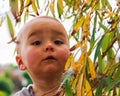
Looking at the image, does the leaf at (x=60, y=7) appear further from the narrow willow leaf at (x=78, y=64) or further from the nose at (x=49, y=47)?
the narrow willow leaf at (x=78, y=64)

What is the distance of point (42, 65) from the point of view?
122 centimetres

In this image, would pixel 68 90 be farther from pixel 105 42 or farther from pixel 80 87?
pixel 105 42

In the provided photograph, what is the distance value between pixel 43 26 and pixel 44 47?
7 centimetres

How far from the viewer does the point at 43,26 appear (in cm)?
124

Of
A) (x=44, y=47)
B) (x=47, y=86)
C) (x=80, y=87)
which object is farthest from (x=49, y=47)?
(x=80, y=87)

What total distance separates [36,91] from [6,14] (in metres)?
0.23

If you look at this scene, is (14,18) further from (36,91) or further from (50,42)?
(36,91)

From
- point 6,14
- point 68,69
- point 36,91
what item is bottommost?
point 36,91

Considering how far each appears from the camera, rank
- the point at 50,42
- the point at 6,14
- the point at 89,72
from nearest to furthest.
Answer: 1. the point at 89,72
2. the point at 50,42
3. the point at 6,14

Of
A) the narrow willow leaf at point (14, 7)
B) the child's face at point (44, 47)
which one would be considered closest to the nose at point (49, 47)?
the child's face at point (44, 47)

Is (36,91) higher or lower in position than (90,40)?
lower

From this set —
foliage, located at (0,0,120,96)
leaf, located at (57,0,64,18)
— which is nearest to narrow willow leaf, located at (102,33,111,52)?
foliage, located at (0,0,120,96)

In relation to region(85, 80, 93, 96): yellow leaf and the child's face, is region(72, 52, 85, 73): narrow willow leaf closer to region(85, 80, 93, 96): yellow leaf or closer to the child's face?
region(85, 80, 93, 96): yellow leaf

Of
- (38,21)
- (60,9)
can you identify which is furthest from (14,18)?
(60,9)
